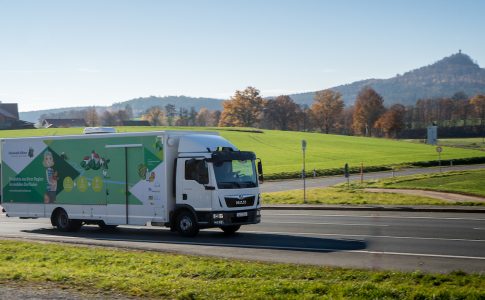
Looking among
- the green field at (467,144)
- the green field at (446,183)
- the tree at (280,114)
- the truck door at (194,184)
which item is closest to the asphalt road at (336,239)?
the truck door at (194,184)

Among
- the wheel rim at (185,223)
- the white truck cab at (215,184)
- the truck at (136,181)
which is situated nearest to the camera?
the white truck cab at (215,184)

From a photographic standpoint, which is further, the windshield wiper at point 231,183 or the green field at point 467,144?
the green field at point 467,144

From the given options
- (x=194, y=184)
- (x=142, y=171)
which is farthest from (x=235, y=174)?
(x=142, y=171)

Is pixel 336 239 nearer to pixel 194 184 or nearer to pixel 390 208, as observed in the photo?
pixel 194 184

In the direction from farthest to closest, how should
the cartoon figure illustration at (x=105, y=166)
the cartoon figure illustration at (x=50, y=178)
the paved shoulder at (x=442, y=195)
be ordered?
1. the paved shoulder at (x=442, y=195)
2. the cartoon figure illustration at (x=50, y=178)
3. the cartoon figure illustration at (x=105, y=166)

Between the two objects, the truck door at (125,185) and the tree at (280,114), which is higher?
the tree at (280,114)

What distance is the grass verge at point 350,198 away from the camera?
29891 mm

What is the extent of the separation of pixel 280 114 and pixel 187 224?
14206 centimetres

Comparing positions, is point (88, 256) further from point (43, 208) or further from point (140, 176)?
point (43, 208)

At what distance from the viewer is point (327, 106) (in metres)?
153

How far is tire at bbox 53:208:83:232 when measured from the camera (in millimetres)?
22484

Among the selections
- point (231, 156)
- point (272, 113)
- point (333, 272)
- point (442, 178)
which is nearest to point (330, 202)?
point (231, 156)

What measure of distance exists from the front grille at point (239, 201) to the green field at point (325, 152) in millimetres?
37042

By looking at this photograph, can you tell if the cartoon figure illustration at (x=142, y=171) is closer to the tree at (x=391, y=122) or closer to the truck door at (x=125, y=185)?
the truck door at (x=125, y=185)
